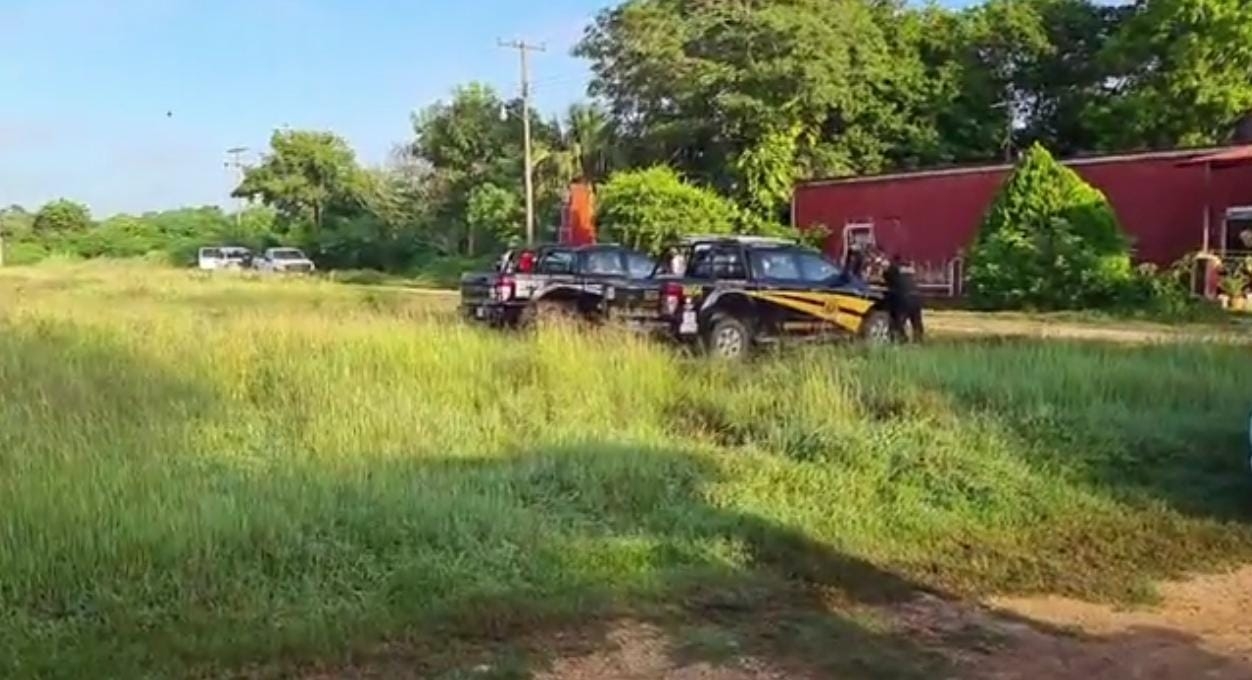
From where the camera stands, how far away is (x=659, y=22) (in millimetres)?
47812

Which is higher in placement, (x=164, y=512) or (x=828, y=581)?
(x=164, y=512)

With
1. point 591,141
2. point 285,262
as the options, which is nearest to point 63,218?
point 285,262

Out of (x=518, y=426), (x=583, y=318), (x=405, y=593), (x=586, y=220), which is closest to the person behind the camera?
(x=405, y=593)

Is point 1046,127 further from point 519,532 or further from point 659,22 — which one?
point 519,532

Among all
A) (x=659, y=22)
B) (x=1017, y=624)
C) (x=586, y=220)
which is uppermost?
(x=659, y=22)

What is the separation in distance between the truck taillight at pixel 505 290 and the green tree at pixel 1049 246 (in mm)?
13663

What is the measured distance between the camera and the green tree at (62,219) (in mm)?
97562

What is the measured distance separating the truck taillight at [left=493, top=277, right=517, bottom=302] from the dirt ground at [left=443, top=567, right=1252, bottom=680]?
15.2 m

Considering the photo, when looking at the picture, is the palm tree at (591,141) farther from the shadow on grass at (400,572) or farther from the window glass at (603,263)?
the shadow on grass at (400,572)

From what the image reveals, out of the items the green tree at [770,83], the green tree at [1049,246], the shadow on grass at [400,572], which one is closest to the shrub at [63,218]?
the green tree at [770,83]

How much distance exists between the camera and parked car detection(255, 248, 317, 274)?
63.4 meters

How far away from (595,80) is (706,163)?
6.25m

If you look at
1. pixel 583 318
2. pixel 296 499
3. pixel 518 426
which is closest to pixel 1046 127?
pixel 583 318

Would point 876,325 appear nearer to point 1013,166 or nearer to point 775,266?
point 775,266
